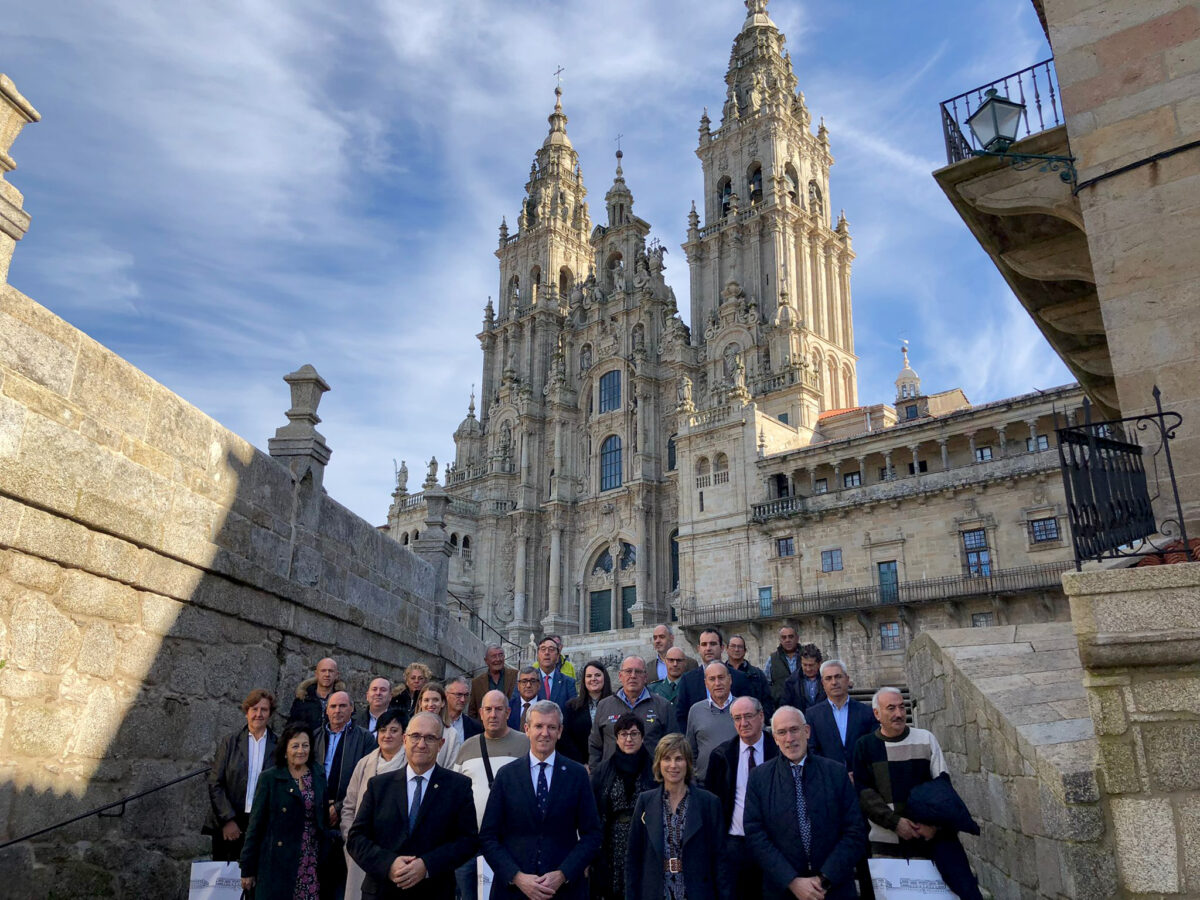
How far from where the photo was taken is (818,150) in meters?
44.8

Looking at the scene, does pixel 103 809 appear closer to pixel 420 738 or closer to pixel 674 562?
pixel 420 738

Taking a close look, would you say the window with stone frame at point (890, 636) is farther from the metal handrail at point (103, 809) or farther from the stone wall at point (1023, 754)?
the metal handrail at point (103, 809)

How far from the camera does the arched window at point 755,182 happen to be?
42125 mm

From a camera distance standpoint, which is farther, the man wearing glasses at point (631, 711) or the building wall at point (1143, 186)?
the building wall at point (1143, 186)

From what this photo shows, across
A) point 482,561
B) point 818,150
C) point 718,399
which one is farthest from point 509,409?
point 818,150

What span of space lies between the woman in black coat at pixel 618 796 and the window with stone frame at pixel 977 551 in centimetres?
2315

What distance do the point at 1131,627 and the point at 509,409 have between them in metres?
44.5

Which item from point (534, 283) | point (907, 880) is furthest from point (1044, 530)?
point (534, 283)

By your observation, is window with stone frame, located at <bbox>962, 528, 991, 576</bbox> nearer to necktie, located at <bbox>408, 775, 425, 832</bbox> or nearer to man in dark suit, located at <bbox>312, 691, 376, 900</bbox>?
man in dark suit, located at <bbox>312, 691, 376, 900</bbox>

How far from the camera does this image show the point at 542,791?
193 inches

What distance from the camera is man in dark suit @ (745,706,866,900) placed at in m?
4.51

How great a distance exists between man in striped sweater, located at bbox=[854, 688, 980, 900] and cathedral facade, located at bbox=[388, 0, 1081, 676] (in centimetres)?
2194

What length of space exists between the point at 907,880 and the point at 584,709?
3064mm

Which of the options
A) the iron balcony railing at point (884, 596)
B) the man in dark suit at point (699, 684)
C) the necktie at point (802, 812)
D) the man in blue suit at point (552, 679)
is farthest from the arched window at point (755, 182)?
the necktie at point (802, 812)
